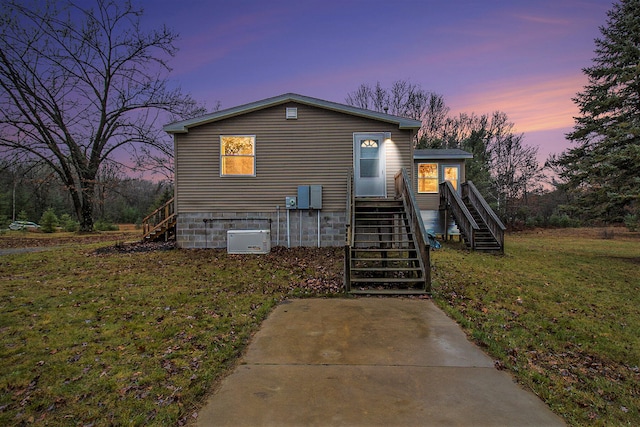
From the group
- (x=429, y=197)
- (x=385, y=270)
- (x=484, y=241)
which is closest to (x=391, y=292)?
(x=385, y=270)

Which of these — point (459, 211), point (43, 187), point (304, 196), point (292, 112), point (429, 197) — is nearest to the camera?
point (304, 196)

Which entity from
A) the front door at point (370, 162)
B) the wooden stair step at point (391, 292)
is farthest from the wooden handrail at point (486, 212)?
the wooden stair step at point (391, 292)

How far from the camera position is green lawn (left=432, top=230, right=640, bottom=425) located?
3.13 meters

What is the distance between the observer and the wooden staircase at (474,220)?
12.1 metres

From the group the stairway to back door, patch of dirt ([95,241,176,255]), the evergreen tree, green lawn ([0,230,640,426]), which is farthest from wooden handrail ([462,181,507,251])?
patch of dirt ([95,241,176,255])

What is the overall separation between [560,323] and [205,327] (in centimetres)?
540

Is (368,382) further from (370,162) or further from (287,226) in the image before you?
(370,162)

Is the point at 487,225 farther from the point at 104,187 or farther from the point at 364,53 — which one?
the point at 104,187

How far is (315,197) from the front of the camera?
11523mm

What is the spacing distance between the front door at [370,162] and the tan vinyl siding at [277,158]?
19cm

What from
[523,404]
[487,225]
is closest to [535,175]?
[487,225]

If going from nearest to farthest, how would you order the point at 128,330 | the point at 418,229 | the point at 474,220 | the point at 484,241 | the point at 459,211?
the point at 128,330 < the point at 418,229 < the point at 484,241 < the point at 474,220 < the point at 459,211

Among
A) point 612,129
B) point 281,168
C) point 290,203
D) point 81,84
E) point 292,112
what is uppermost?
point 81,84

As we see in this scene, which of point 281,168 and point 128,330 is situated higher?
point 281,168
